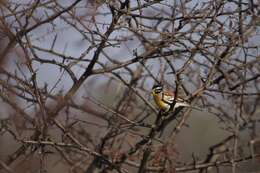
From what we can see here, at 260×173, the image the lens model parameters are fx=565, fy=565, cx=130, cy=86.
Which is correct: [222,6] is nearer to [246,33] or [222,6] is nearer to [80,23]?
[246,33]

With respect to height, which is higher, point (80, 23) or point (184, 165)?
point (80, 23)

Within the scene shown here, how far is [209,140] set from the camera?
13.4 meters

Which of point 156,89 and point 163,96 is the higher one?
point 156,89

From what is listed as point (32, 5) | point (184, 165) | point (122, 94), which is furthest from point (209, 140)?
point (32, 5)

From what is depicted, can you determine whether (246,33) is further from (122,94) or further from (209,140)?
(209,140)

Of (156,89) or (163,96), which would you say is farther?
(156,89)

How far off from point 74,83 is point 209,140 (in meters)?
9.76

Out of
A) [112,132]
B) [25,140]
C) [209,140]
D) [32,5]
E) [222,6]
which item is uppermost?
[209,140]

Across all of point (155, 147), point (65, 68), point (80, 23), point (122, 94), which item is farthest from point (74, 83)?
point (122, 94)

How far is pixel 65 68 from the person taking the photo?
4.01 meters

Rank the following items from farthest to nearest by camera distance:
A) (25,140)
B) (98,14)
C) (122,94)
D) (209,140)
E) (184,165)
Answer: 1. (209,140)
2. (122,94)
3. (184,165)
4. (98,14)
5. (25,140)

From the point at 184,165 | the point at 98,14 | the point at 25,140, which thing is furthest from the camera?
the point at 184,165

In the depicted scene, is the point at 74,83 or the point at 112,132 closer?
the point at 74,83

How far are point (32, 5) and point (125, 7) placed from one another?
64 centimetres
